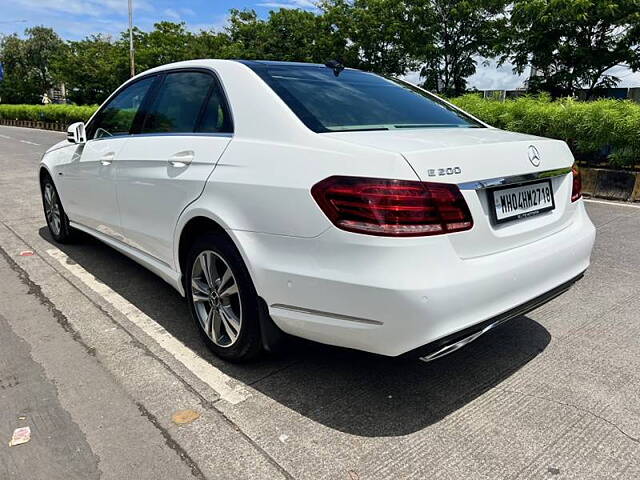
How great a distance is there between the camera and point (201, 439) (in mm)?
2299

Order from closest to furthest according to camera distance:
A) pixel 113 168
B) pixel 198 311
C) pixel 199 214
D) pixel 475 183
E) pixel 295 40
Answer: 1. pixel 475 183
2. pixel 199 214
3. pixel 198 311
4. pixel 113 168
5. pixel 295 40

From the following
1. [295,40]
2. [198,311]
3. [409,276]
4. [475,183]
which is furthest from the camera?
[295,40]

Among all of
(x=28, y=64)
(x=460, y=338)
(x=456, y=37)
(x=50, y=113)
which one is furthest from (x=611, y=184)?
(x=28, y=64)

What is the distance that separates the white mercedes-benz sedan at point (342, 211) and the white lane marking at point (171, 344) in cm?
14

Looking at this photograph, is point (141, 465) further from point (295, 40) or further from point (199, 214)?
point (295, 40)

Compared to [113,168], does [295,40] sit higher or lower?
higher

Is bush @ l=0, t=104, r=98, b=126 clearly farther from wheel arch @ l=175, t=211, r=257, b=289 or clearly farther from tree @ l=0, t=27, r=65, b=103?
wheel arch @ l=175, t=211, r=257, b=289

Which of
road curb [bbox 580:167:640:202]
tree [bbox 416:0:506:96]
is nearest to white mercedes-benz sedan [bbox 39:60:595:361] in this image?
road curb [bbox 580:167:640:202]

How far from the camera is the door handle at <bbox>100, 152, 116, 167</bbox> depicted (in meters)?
3.86

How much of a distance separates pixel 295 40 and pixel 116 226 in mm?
26073

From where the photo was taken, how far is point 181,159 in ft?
9.86

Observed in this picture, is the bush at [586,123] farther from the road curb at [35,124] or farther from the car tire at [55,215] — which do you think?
the road curb at [35,124]

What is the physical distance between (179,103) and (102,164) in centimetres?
104

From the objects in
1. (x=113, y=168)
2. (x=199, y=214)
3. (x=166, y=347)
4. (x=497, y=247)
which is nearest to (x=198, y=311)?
(x=166, y=347)
